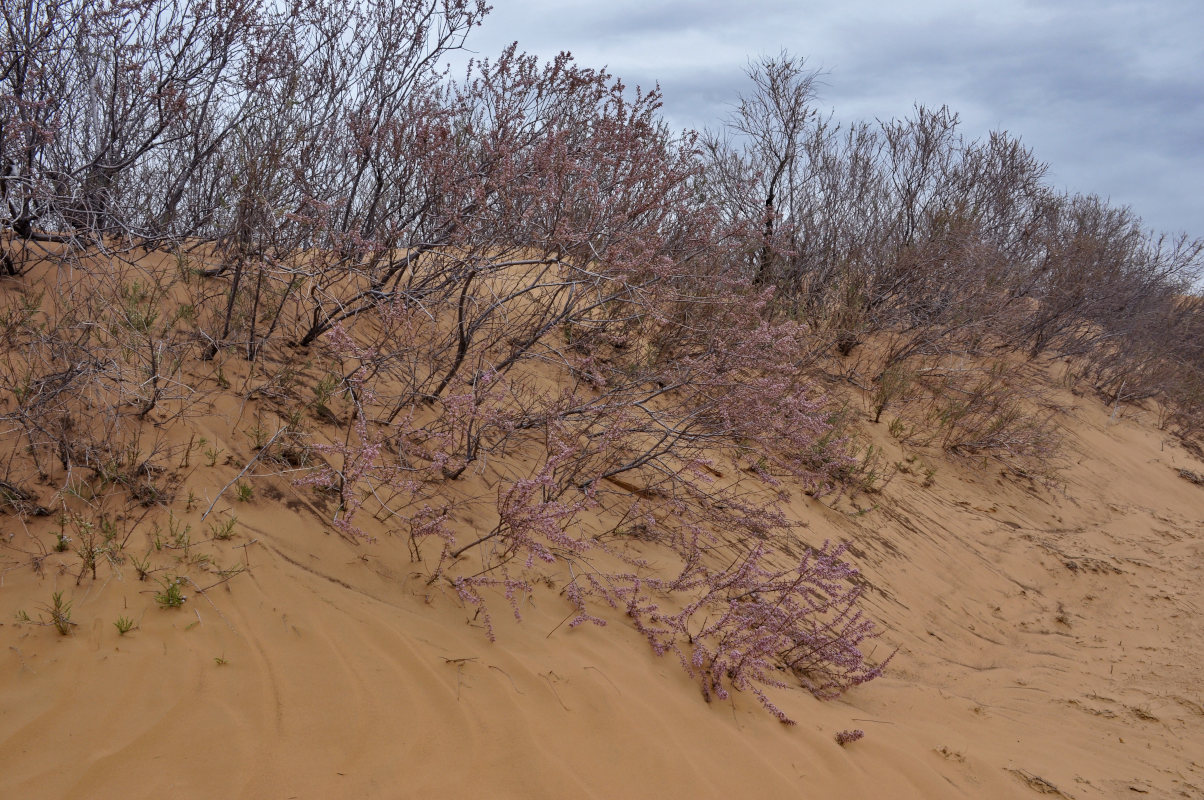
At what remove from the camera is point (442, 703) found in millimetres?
2445

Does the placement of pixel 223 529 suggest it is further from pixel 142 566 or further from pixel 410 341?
pixel 410 341

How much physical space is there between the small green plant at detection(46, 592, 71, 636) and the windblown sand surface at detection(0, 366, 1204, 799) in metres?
0.03

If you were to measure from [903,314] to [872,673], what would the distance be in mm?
7113

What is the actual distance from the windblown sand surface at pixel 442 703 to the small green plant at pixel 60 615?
0.03m

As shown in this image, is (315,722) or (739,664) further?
(739,664)

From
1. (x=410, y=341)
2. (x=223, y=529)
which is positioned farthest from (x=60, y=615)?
(x=410, y=341)

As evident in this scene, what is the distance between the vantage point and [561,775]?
2.31 meters

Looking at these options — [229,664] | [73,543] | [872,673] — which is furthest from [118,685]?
[872,673]

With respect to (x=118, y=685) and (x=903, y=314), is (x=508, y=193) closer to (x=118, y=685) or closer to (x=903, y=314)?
(x=118, y=685)

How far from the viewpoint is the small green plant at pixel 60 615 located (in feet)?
7.57

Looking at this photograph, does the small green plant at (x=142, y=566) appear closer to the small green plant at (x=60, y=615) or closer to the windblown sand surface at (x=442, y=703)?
the windblown sand surface at (x=442, y=703)

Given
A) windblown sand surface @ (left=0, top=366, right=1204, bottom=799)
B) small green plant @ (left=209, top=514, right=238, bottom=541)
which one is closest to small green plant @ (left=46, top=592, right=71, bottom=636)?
windblown sand surface @ (left=0, top=366, right=1204, bottom=799)

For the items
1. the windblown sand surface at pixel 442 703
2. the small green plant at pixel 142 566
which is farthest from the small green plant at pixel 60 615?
the small green plant at pixel 142 566

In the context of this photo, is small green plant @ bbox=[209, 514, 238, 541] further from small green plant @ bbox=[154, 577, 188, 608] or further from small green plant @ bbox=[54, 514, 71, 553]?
small green plant @ bbox=[54, 514, 71, 553]
